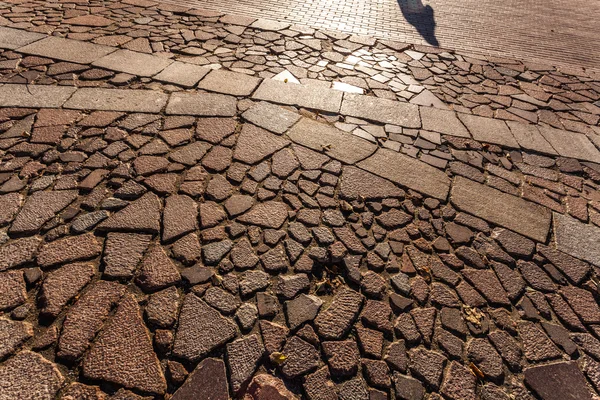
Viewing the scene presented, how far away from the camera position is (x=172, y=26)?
5.33 metres

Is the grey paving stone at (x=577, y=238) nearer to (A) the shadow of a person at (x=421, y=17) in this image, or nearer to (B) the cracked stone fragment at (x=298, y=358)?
(B) the cracked stone fragment at (x=298, y=358)

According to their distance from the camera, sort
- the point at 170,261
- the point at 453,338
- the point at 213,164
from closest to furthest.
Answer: the point at 453,338
the point at 170,261
the point at 213,164

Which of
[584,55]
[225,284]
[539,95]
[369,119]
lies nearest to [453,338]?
[225,284]

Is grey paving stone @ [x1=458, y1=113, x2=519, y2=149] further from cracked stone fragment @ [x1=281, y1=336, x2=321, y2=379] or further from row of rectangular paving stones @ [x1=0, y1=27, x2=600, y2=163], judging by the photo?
cracked stone fragment @ [x1=281, y1=336, x2=321, y2=379]

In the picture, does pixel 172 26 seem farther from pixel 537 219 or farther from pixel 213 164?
pixel 537 219

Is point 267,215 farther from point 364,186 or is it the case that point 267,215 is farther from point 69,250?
point 69,250

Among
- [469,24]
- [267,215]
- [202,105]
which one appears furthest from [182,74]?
[469,24]

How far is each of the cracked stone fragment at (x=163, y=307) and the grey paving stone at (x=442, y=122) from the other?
3.16 meters

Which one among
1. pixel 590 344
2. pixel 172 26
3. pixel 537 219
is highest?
pixel 172 26

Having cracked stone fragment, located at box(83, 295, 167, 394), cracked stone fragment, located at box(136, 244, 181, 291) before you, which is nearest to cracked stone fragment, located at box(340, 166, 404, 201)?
cracked stone fragment, located at box(136, 244, 181, 291)

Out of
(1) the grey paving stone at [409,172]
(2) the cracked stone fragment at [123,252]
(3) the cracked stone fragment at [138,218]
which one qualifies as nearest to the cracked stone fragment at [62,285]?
(2) the cracked stone fragment at [123,252]

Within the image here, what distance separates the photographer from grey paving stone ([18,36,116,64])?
13.8 ft

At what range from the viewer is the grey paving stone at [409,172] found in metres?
3.07

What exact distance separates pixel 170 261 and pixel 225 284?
1.36ft
